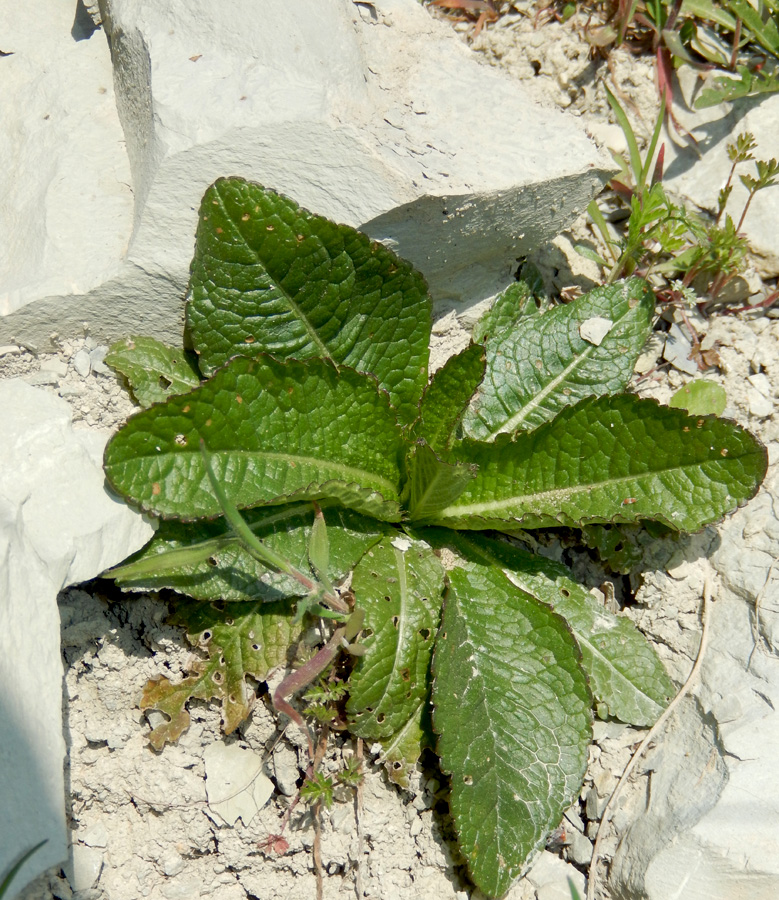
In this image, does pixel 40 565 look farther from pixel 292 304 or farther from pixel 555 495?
pixel 555 495

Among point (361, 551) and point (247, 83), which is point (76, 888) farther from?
point (247, 83)

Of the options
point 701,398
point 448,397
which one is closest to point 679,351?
point 701,398

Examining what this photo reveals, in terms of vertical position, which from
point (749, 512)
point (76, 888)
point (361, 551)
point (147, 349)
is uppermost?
point (147, 349)

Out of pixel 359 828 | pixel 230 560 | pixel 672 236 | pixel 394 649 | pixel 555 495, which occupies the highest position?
pixel 672 236

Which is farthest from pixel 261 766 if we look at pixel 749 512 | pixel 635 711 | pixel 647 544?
pixel 749 512

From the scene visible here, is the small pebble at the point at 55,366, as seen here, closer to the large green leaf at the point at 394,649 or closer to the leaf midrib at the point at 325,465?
the leaf midrib at the point at 325,465

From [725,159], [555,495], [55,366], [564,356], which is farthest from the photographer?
[725,159]
